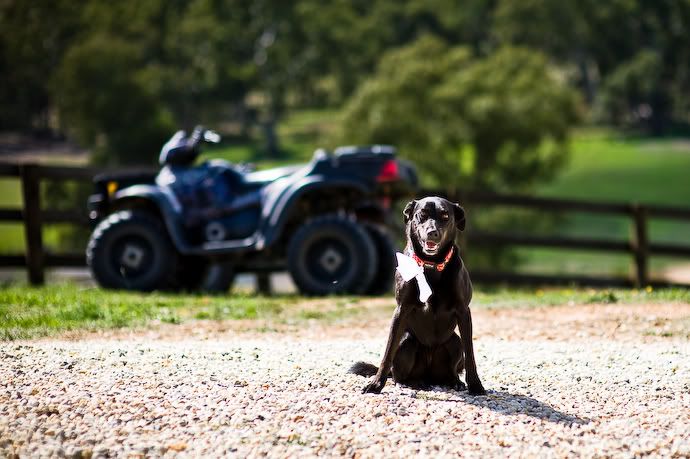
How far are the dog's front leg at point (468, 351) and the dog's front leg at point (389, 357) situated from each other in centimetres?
29

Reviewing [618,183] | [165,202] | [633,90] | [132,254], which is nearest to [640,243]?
[165,202]

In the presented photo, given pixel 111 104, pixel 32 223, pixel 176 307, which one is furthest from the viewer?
pixel 111 104

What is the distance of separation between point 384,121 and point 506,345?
20.0 m

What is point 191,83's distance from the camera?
42.5 m

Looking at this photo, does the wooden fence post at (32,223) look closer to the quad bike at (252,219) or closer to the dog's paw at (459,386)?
the quad bike at (252,219)

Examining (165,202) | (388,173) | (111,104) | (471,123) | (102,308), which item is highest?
(111,104)

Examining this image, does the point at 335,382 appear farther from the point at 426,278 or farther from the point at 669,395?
the point at 669,395

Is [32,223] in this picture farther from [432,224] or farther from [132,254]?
[432,224]

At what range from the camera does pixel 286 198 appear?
953 cm

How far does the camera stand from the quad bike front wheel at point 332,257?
9.53 m

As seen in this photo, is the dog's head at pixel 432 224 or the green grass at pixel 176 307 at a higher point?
the dog's head at pixel 432 224

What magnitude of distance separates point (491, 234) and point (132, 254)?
15.1ft

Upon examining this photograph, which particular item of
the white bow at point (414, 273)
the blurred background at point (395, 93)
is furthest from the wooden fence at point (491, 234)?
the blurred background at point (395, 93)

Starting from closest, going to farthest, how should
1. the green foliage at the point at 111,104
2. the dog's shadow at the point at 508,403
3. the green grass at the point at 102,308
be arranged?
the dog's shadow at the point at 508,403 → the green grass at the point at 102,308 → the green foliage at the point at 111,104
